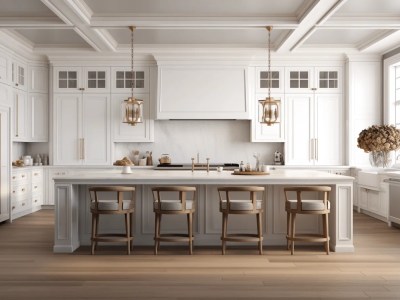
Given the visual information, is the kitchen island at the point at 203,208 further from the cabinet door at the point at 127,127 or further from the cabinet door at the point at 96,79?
the cabinet door at the point at 96,79

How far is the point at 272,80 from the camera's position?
920 centimetres

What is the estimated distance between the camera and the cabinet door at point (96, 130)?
9.09 m

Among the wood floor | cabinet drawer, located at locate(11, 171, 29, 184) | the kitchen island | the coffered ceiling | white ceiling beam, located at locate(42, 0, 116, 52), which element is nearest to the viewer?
the wood floor

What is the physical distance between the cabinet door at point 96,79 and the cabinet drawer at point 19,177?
1900mm

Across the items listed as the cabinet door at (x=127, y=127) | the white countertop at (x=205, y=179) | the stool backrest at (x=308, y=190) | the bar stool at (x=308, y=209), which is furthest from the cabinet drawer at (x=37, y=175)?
the stool backrest at (x=308, y=190)

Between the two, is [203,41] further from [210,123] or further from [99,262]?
[99,262]

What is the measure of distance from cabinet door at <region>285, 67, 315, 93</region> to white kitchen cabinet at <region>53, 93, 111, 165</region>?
3.38 meters

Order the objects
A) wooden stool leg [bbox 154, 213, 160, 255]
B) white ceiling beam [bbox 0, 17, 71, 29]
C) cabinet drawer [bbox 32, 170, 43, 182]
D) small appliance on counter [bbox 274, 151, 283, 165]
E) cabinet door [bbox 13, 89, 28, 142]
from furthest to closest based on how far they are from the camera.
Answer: small appliance on counter [bbox 274, 151, 283, 165]
cabinet drawer [bbox 32, 170, 43, 182]
cabinet door [bbox 13, 89, 28, 142]
white ceiling beam [bbox 0, 17, 71, 29]
wooden stool leg [bbox 154, 213, 160, 255]

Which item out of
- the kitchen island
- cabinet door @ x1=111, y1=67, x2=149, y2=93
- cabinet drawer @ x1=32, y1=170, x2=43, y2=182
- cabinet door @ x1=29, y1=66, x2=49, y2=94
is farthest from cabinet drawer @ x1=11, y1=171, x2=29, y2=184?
the kitchen island

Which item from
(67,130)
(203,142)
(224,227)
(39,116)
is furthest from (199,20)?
(39,116)

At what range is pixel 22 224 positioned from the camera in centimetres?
754

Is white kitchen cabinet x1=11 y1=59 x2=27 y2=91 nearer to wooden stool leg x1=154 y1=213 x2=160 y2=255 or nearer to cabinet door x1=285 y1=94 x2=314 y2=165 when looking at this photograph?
wooden stool leg x1=154 y1=213 x2=160 y2=255

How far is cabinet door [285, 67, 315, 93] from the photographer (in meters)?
9.16

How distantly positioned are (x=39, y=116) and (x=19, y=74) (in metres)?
0.91
